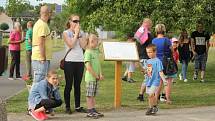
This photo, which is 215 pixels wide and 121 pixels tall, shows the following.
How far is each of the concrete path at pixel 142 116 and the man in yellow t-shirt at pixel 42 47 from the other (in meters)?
0.74

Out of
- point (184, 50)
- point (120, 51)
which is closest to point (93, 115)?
point (120, 51)

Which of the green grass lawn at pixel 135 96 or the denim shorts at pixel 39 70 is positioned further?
the green grass lawn at pixel 135 96

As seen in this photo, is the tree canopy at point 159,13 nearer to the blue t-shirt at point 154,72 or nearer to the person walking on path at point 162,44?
→ the person walking on path at point 162,44

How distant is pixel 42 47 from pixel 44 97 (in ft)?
2.90

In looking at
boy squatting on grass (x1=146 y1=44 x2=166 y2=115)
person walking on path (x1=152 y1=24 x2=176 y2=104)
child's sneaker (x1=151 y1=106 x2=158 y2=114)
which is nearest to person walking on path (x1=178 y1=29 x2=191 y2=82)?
person walking on path (x1=152 y1=24 x2=176 y2=104)

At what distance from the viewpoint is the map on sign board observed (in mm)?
10391

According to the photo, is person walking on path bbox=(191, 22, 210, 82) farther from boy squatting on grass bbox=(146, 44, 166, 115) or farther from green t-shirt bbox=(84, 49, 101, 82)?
green t-shirt bbox=(84, 49, 101, 82)

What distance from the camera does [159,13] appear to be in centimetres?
1659

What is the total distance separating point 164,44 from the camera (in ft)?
36.3

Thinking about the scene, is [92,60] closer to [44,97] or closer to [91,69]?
[91,69]

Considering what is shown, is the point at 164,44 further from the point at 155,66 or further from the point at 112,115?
the point at 112,115

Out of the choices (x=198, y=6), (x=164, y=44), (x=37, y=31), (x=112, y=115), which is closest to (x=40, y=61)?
(x=37, y=31)

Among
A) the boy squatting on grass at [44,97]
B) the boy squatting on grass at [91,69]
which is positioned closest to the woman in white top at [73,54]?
the boy squatting on grass at [91,69]

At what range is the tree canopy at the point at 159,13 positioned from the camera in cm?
1608
